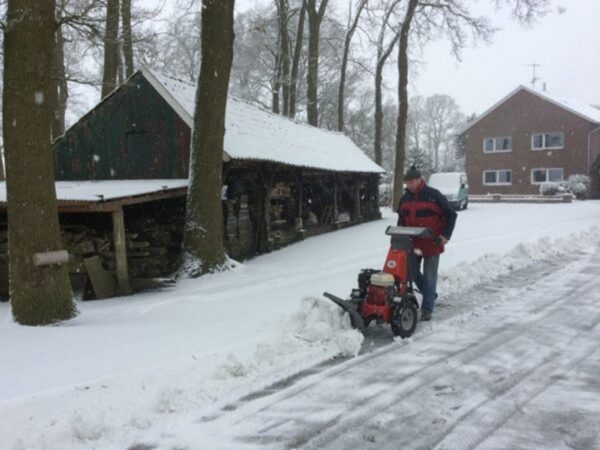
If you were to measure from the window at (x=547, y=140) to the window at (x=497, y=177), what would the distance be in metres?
2.68

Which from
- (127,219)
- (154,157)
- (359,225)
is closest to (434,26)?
(359,225)

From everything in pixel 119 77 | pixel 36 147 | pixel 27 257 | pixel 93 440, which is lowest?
pixel 93 440

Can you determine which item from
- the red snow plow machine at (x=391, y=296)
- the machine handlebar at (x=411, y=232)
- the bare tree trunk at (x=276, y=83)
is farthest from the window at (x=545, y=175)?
the red snow plow machine at (x=391, y=296)

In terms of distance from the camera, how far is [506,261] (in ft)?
35.3

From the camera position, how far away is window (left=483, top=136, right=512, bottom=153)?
135 feet

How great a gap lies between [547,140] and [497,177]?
14.4 ft

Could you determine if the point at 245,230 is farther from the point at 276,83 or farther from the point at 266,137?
the point at 276,83

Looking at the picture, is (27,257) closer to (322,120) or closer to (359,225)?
(359,225)

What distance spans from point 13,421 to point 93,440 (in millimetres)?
743

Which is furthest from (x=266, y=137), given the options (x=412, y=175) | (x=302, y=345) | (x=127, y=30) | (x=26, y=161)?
(x=302, y=345)

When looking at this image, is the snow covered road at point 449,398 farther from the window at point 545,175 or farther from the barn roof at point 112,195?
the window at point 545,175

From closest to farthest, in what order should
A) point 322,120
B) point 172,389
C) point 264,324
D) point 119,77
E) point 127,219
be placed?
point 172,389 → point 264,324 → point 127,219 → point 119,77 → point 322,120

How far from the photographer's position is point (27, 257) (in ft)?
22.7

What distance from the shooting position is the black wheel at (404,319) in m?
5.95
